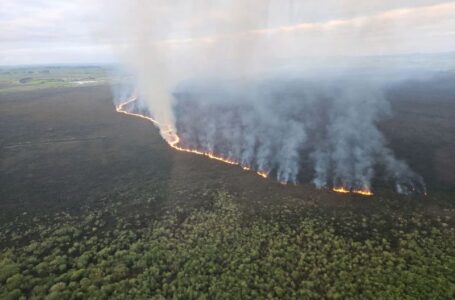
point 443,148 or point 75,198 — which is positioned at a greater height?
point 443,148

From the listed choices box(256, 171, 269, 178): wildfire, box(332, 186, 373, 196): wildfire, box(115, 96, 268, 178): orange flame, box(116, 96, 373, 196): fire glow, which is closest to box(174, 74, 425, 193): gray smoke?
box(332, 186, 373, 196): wildfire

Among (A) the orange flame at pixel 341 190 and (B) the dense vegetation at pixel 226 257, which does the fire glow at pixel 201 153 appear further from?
(B) the dense vegetation at pixel 226 257

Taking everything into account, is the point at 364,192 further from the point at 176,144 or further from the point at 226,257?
the point at 176,144

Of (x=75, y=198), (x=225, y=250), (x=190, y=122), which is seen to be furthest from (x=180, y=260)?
(x=190, y=122)

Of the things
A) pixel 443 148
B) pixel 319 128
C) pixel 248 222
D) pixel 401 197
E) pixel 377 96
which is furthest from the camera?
pixel 377 96

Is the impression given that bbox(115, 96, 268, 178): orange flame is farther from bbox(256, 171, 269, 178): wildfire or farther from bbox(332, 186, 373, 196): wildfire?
bbox(332, 186, 373, 196): wildfire

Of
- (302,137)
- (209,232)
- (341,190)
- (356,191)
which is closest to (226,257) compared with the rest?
(209,232)

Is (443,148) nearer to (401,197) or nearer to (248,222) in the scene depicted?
(401,197)
